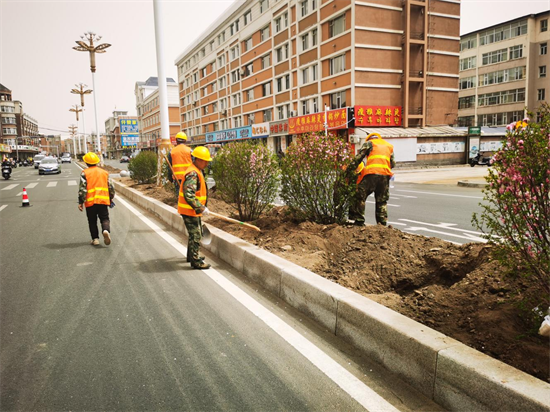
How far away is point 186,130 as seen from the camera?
230 ft

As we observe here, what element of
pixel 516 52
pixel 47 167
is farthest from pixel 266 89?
pixel 516 52

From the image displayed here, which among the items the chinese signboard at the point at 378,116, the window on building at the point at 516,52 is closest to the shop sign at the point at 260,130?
the chinese signboard at the point at 378,116

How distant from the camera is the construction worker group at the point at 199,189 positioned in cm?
568

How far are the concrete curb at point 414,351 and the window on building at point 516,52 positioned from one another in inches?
2187

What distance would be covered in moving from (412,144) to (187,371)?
31.3 meters

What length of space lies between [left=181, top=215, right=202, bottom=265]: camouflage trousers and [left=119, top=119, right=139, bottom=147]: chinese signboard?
54.4 meters

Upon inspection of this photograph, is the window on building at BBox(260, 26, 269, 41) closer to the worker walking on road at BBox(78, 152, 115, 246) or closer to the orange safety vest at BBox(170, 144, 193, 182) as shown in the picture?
the orange safety vest at BBox(170, 144, 193, 182)

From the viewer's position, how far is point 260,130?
1695 inches

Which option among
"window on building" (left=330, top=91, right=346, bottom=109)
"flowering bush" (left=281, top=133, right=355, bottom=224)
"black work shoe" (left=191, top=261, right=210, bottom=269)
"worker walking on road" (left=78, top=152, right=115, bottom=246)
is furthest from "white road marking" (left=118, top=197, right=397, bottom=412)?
"window on building" (left=330, top=91, right=346, bottom=109)

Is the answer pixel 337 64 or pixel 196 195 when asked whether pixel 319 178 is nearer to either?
pixel 196 195

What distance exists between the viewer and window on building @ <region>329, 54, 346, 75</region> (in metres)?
32.1

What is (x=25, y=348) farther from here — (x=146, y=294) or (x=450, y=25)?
(x=450, y=25)

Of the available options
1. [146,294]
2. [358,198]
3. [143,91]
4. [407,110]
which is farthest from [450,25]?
[143,91]

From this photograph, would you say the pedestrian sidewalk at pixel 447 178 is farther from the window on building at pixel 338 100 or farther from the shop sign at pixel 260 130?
the shop sign at pixel 260 130
